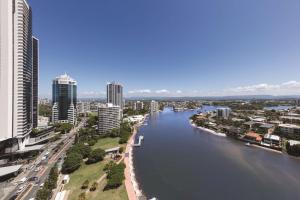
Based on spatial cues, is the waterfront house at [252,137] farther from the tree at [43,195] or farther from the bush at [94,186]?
the tree at [43,195]

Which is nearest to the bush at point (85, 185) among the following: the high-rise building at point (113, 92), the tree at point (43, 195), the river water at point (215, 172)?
the tree at point (43, 195)

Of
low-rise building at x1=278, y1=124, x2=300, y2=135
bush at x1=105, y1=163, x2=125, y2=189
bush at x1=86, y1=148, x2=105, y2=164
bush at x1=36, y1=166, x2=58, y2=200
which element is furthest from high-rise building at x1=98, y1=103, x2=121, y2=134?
low-rise building at x1=278, y1=124, x2=300, y2=135

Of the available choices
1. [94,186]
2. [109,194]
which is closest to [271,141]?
[109,194]

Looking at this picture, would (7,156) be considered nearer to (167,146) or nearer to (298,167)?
(167,146)

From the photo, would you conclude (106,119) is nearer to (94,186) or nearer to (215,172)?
(94,186)

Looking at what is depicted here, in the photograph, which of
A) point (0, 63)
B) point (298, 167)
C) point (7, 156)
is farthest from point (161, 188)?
point (0, 63)
